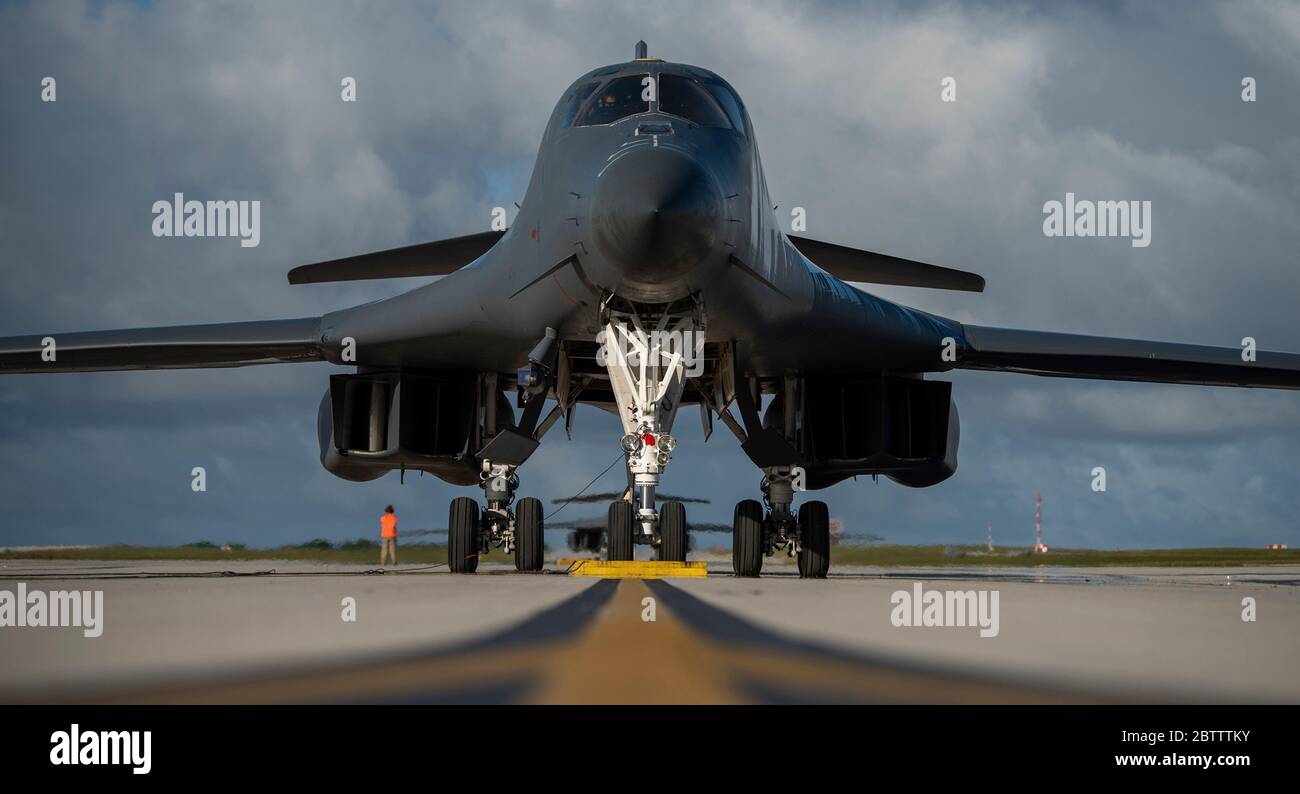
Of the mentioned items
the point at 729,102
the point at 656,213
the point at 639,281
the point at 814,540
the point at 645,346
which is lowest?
the point at 814,540

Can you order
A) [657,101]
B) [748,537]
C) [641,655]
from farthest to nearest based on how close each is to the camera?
[748,537] → [657,101] → [641,655]

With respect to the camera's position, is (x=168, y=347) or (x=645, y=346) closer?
(x=645, y=346)

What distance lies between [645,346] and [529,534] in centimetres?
324

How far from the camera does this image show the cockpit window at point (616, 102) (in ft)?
31.2

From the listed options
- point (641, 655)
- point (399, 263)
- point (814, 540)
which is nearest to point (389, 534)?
point (399, 263)

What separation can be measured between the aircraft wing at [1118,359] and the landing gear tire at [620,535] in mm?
5741

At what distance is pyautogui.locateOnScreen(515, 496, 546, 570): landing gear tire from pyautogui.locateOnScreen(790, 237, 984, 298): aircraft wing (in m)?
6.13

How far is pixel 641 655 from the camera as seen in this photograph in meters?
3.21

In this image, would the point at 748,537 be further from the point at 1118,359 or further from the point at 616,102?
the point at 1118,359

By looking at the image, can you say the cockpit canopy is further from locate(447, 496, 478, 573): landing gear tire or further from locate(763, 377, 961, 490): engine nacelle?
locate(447, 496, 478, 573): landing gear tire

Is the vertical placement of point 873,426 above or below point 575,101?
below

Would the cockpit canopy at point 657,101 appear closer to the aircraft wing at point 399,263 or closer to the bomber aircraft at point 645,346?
the bomber aircraft at point 645,346
